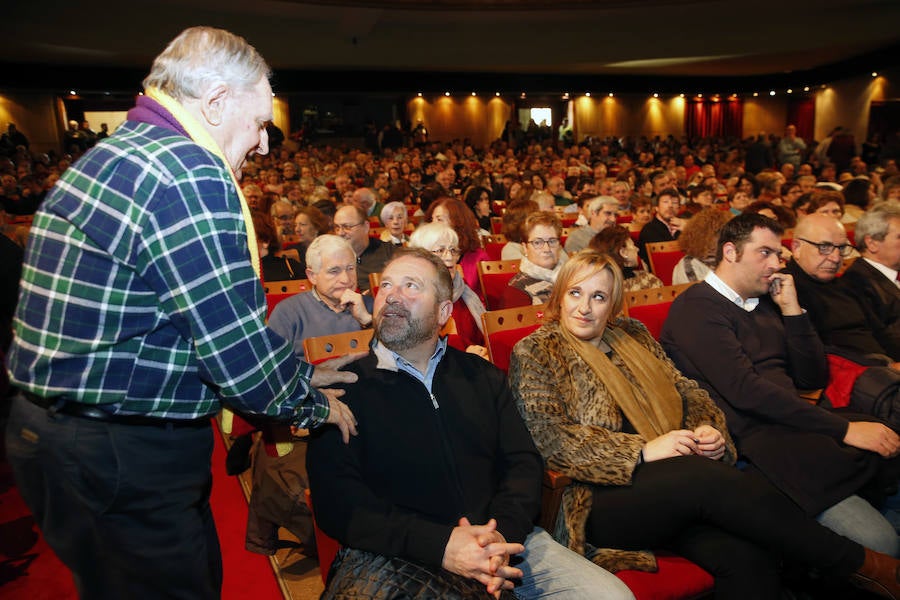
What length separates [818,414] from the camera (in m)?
2.25

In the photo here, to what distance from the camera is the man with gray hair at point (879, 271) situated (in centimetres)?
306

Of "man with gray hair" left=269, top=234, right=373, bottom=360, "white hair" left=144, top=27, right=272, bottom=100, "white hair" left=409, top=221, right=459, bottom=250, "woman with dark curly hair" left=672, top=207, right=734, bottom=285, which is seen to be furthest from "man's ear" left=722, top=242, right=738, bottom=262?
"white hair" left=144, top=27, right=272, bottom=100

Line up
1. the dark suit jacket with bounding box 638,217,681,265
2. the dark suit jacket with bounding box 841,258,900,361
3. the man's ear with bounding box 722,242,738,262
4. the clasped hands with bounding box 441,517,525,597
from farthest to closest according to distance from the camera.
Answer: the dark suit jacket with bounding box 638,217,681,265 < the dark suit jacket with bounding box 841,258,900,361 < the man's ear with bounding box 722,242,738,262 < the clasped hands with bounding box 441,517,525,597

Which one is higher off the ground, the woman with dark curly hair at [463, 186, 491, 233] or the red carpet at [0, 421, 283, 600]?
the woman with dark curly hair at [463, 186, 491, 233]

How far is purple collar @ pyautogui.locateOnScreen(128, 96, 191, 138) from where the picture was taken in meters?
1.29

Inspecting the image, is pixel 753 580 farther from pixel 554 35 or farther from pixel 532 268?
pixel 554 35

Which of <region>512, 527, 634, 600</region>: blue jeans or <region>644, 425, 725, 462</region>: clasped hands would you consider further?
<region>644, 425, 725, 462</region>: clasped hands

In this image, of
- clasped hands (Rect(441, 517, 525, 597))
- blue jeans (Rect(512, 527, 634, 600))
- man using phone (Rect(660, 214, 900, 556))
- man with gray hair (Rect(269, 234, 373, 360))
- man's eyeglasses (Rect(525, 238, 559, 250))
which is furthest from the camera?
man's eyeglasses (Rect(525, 238, 559, 250))

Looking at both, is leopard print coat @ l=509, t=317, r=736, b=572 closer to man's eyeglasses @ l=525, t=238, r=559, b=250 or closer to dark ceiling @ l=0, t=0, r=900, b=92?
man's eyeglasses @ l=525, t=238, r=559, b=250

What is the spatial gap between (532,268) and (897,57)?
1725cm

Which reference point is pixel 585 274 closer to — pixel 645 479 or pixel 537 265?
pixel 645 479

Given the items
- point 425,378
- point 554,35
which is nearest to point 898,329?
point 425,378

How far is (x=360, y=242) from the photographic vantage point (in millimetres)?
4559

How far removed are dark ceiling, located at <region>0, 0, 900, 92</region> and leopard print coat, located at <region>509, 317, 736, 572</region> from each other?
12.3m
